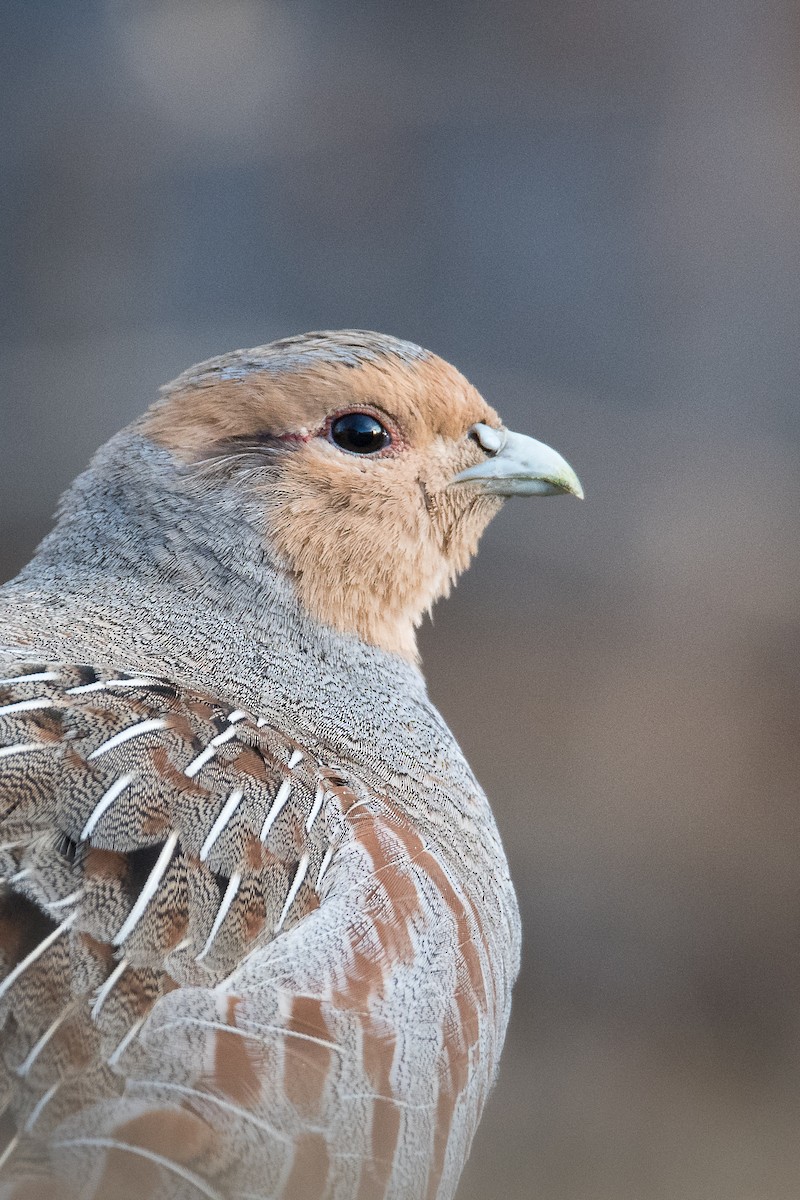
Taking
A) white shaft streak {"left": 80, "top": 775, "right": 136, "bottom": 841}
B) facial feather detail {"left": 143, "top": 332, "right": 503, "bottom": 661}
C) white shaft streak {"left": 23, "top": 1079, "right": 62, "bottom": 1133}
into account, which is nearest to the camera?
white shaft streak {"left": 23, "top": 1079, "right": 62, "bottom": 1133}

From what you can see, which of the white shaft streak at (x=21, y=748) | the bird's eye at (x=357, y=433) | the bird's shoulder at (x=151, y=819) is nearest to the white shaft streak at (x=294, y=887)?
the bird's shoulder at (x=151, y=819)

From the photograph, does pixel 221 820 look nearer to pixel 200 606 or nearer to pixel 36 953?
pixel 36 953

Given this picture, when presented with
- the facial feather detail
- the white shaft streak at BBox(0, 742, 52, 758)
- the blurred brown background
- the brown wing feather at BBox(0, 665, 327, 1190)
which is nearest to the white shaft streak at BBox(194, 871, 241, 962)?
the brown wing feather at BBox(0, 665, 327, 1190)

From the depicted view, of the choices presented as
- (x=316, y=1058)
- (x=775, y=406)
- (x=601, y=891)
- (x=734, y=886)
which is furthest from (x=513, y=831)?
(x=316, y=1058)

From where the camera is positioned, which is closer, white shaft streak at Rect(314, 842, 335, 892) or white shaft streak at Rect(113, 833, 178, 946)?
white shaft streak at Rect(113, 833, 178, 946)

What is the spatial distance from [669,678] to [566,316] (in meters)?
1.73

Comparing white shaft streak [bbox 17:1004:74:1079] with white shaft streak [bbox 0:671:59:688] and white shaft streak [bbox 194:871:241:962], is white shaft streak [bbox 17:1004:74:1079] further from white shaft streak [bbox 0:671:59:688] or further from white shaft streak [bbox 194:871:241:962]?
white shaft streak [bbox 0:671:59:688]

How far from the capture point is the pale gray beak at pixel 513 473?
7.20 ft

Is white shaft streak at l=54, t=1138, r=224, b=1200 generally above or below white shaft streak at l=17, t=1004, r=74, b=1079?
below

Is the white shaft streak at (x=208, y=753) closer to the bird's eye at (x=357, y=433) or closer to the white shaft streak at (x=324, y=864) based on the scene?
the white shaft streak at (x=324, y=864)

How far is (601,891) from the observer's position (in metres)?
4.85

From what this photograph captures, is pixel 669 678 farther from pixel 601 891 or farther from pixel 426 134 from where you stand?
pixel 426 134

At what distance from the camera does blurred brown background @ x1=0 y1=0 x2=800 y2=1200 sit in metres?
4.93

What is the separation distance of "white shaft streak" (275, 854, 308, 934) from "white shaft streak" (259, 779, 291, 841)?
7 centimetres
